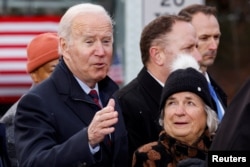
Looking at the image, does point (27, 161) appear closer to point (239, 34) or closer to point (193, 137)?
point (193, 137)

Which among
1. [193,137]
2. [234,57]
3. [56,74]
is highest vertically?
[56,74]

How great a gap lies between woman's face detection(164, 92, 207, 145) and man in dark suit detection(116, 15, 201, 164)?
1.28 feet

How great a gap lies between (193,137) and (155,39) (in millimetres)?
957

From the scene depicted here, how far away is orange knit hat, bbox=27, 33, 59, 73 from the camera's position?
6.57m

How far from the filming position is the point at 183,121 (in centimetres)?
516

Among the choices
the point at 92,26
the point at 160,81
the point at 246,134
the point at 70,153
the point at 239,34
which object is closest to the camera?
the point at 246,134

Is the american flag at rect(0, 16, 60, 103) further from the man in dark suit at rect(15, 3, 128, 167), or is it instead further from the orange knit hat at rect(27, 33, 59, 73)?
the man in dark suit at rect(15, 3, 128, 167)

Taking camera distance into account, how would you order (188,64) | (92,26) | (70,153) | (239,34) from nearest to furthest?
(70,153) < (92,26) < (188,64) < (239,34)

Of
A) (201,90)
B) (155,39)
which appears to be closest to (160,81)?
(155,39)

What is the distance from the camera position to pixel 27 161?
4809mm

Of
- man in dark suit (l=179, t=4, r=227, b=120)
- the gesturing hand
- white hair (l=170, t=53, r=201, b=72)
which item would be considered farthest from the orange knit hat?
the gesturing hand

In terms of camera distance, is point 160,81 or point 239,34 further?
point 239,34

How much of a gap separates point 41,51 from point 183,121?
5.70ft

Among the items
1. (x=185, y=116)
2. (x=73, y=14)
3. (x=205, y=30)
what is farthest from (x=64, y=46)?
(x=205, y=30)
